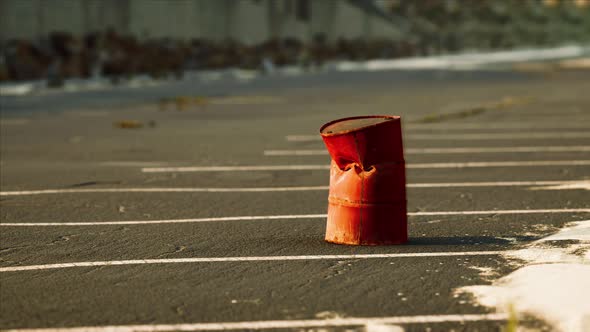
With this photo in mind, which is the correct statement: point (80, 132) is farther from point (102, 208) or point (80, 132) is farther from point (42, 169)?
point (102, 208)

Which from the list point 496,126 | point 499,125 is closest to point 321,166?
point 496,126

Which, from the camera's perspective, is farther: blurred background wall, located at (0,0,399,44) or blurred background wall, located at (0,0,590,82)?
blurred background wall, located at (0,0,399,44)

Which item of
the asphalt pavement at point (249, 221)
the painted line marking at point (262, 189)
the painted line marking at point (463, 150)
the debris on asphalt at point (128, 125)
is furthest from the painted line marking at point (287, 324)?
the debris on asphalt at point (128, 125)

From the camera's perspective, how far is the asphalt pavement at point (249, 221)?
6.19 metres

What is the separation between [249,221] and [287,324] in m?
3.41

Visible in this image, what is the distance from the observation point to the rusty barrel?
757cm

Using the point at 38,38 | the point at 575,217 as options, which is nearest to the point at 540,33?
the point at 38,38

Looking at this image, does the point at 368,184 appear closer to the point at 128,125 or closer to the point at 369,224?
the point at 369,224

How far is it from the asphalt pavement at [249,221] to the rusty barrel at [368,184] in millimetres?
150

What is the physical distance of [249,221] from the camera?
920 cm

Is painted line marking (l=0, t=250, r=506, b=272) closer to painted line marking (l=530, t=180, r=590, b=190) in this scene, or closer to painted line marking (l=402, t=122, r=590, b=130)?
Answer: painted line marking (l=530, t=180, r=590, b=190)

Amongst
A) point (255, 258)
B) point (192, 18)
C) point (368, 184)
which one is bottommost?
point (255, 258)

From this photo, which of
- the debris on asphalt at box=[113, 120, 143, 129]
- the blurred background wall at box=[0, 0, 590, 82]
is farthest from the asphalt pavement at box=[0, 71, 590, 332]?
the blurred background wall at box=[0, 0, 590, 82]

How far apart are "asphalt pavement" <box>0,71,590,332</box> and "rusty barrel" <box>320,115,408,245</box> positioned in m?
0.15
